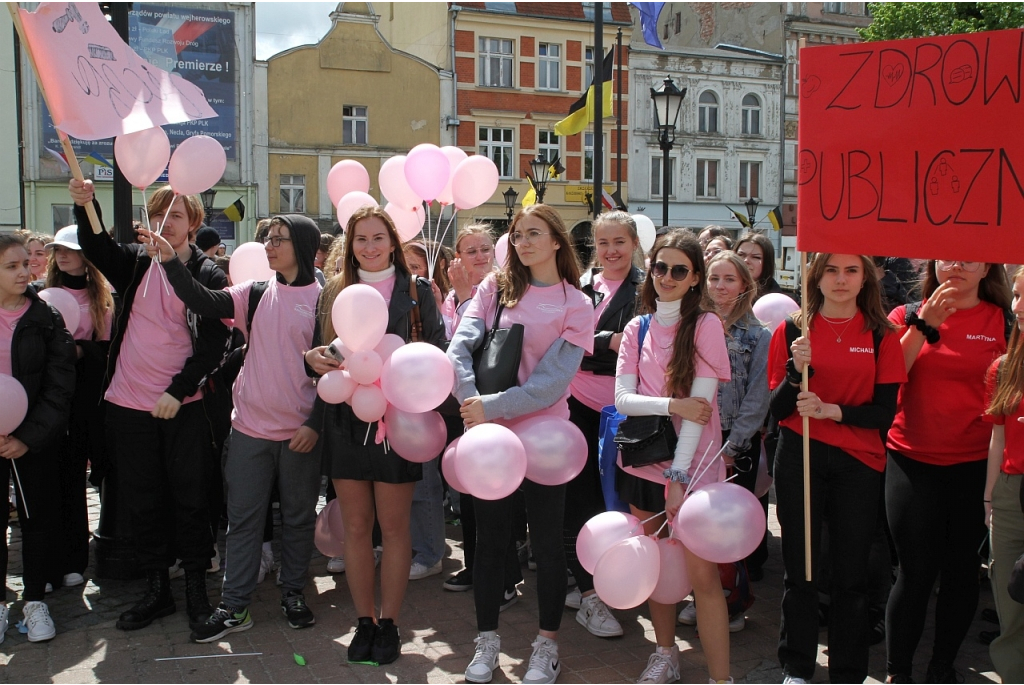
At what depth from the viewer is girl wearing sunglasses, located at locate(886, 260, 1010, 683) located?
3771 mm

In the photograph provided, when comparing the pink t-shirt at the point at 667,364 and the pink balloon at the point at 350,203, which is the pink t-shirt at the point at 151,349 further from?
the pink t-shirt at the point at 667,364

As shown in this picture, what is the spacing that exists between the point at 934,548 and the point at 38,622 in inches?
162

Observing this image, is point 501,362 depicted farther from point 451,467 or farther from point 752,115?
point 752,115

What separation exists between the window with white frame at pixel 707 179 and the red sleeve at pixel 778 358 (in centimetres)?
3543

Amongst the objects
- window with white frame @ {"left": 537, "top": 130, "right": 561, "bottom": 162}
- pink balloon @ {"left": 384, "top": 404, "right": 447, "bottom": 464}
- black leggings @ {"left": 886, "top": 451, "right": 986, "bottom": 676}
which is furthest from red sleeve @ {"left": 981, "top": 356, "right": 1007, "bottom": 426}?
window with white frame @ {"left": 537, "top": 130, "right": 561, "bottom": 162}

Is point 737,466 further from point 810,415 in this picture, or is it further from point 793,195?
point 793,195

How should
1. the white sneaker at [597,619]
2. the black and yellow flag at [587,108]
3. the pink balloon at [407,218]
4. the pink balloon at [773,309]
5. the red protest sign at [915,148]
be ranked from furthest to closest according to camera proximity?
the black and yellow flag at [587,108], the pink balloon at [407,218], the pink balloon at [773,309], the white sneaker at [597,619], the red protest sign at [915,148]

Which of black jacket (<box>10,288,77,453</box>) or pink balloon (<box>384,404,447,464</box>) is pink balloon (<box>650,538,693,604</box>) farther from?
black jacket (<box>10,288,77,453</box>)

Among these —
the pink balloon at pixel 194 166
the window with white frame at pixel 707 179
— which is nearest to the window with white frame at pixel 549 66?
the window with white frame at pixel 707 179

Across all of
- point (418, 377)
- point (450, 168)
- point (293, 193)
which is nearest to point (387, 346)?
point (418, 377)

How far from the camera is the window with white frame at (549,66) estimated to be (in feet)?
118

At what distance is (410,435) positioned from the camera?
13.3 ft

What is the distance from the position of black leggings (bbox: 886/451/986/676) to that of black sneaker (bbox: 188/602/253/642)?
3011 millimetres

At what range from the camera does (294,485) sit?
4539mm
